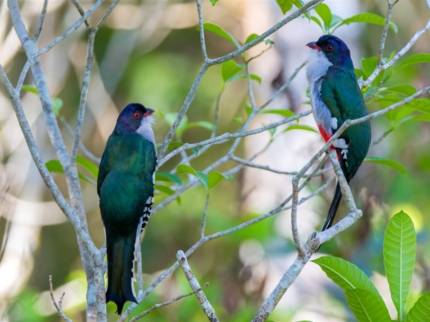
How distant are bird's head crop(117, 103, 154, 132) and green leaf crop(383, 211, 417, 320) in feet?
5.49

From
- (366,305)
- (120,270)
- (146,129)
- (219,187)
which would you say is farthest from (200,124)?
(219,187)

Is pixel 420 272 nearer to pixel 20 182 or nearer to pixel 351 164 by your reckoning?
pixel 351 164

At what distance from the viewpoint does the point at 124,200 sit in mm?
2922

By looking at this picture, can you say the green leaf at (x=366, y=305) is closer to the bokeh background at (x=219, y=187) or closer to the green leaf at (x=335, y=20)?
the green leaf at (x=335, y=20)

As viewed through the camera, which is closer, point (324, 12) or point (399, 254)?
point (399, 254)

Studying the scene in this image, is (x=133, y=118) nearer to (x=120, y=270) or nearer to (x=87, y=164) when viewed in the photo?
(x=87, y=164)

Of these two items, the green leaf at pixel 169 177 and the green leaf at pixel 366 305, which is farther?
the green leaf at pixel 169 177

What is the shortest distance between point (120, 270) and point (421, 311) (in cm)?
134

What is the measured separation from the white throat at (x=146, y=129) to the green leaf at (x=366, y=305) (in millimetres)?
1603

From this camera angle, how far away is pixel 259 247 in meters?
5.01

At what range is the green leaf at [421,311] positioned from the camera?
198cm

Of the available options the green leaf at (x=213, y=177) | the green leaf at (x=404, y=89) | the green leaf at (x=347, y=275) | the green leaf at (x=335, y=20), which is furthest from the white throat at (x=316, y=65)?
the green leaf at (x=347, y=275)

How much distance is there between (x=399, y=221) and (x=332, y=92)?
114 cm

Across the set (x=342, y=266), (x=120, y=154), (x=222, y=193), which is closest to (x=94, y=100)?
(x=222, y=193)
